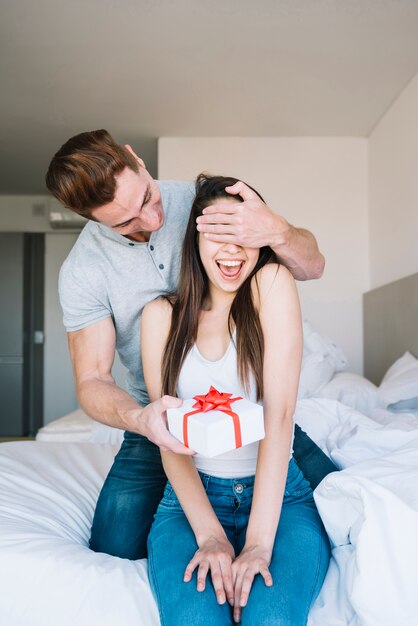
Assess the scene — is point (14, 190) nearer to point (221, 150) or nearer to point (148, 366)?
point (221, 150)

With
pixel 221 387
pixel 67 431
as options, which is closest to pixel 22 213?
pixel 67 431

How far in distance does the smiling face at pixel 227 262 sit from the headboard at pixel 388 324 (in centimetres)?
171

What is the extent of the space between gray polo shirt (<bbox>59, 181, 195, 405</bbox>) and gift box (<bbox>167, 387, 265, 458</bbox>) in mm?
548

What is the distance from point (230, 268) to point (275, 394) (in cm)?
31

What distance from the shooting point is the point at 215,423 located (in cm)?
90

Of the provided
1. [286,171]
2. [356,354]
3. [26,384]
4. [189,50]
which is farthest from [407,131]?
[26,384]

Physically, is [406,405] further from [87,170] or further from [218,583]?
[87,170]

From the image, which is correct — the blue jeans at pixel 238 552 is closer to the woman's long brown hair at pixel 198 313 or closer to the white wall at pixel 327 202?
the woman's long brown hair at pixel 198 313

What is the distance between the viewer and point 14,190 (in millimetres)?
5305

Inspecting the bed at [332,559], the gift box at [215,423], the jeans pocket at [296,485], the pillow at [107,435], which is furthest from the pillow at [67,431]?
the gift box at [215,423]

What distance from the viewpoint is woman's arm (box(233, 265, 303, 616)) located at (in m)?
1.08

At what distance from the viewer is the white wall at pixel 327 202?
3.90 m

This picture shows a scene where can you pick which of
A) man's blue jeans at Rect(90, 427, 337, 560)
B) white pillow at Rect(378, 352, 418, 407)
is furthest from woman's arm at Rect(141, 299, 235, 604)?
white pillow at Rect(378, 352, 418, 407)

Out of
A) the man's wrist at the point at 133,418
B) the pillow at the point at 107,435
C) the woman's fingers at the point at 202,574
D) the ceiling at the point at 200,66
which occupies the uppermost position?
the ceiling at the point at 200,66
